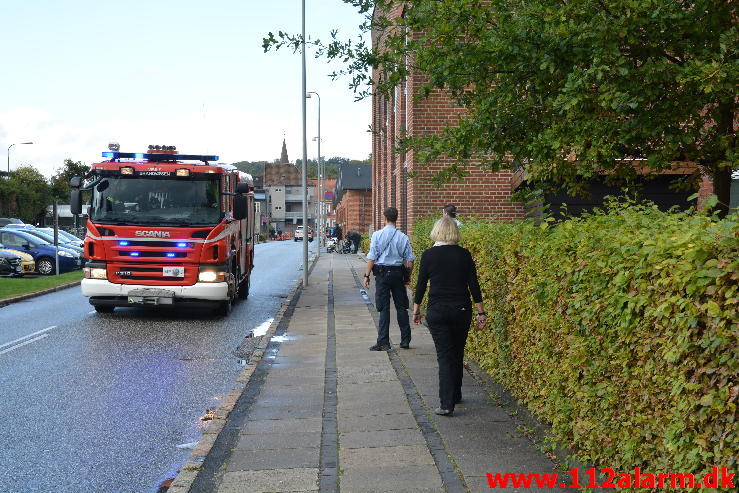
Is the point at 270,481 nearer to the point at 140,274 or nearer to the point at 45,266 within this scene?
the point at 140,274

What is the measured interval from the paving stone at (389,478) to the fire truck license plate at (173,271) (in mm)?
9261

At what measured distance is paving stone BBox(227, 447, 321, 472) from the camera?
17.7ft

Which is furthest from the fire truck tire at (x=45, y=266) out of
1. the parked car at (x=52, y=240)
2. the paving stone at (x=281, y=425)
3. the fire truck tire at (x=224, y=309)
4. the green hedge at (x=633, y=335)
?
the green hedge at (x=633, y=335)

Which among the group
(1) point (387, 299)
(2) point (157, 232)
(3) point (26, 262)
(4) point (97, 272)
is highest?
(2) point (157, 232)

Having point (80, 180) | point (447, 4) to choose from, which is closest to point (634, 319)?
point (447, 4)

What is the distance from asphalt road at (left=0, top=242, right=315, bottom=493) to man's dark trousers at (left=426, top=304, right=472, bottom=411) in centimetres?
219

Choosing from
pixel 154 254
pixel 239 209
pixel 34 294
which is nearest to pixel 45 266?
pixel 34 294

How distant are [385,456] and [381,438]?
0.49 m

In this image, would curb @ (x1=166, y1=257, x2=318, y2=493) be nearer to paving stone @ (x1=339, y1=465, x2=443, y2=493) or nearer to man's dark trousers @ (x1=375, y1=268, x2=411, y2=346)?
paving stone @ (x1=339, y1=465, x2=443, y2=493)

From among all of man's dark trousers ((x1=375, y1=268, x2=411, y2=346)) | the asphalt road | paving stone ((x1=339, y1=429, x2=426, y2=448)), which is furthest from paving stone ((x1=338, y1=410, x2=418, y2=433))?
man's dark trousers ((x1=375, y1=268, x2=411, y2=346))

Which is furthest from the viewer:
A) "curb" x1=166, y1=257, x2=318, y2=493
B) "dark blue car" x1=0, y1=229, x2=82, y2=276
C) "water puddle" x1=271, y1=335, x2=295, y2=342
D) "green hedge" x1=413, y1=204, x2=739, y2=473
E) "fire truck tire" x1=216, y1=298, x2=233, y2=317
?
"dark blue car" x1=0, y1=229, x2=82, y2=276

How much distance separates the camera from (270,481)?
5055 millimetres

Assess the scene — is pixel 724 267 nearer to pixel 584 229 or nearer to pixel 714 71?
pixel 584 229

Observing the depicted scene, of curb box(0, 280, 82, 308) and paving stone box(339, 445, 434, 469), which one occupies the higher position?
paving stone box(339, 445, 434, 469)
